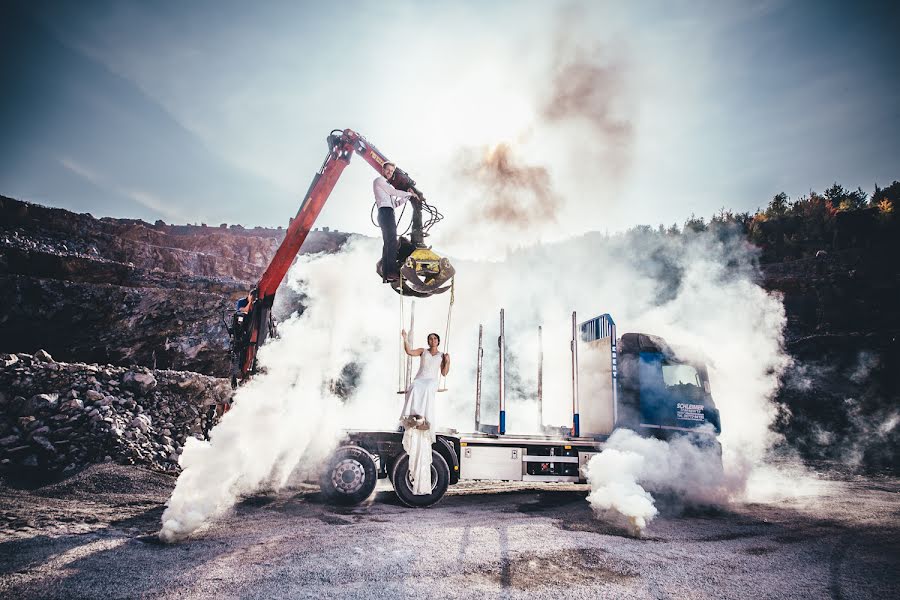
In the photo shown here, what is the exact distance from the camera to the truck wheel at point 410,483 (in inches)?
294

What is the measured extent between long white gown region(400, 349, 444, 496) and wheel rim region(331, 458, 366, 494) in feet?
2.77

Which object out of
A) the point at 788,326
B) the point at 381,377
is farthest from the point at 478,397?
the point at 788,326

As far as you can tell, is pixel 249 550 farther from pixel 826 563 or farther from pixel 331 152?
pixel 826 563

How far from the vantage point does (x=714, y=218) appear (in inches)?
1666

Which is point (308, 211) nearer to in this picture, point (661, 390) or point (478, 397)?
point (478, 397)

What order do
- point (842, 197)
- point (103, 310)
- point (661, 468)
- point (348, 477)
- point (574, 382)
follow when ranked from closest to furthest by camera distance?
1. point (348, 477)
2. point (661, 468)
3. point (574, 382)
4. point (103, 310)
5. point (842, 197)

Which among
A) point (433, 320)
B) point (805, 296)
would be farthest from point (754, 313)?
point (433, 320)

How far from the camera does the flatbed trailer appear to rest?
7461 mm

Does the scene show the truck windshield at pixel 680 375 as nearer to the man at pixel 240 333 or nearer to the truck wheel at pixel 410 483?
the truck wheel at pixel 410 483

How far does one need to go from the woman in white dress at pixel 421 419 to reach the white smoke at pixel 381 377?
0.64 m

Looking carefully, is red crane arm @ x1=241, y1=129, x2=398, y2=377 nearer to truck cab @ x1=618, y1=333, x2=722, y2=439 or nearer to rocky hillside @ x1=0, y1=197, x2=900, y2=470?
truck cab @ x1=618, y1=333, x2=722, y2=439

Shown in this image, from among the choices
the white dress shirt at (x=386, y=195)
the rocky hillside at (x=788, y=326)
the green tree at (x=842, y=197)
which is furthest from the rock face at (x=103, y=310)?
the green tree at (x=842, y=197)

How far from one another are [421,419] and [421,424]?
8 cm

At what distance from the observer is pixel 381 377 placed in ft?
41.2
